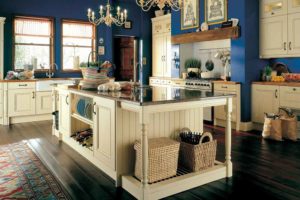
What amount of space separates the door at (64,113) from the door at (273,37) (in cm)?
361

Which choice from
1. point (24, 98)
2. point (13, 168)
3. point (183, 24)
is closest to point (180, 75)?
point (183, 24)

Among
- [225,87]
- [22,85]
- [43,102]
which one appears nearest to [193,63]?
[225,87]

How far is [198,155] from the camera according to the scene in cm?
287

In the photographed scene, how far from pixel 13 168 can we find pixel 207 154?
83.6 inches

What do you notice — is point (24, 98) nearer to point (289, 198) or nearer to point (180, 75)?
point (180, 75)

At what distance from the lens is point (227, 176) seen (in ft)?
9.92

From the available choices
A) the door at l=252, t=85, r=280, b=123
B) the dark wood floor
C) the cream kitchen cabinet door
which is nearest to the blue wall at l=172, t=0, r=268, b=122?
the door at l=252, t=85, r=280, b=123

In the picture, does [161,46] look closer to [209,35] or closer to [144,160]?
[209,35]

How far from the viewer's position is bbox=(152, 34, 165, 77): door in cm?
843

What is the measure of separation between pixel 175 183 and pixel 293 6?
12.7 ft

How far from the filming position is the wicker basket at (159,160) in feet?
8.53

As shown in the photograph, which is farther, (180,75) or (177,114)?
(180,75)

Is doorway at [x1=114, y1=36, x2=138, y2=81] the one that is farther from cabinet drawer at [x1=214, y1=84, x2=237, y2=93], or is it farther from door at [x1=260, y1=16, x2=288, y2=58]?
door at [x1=260, y1=16, x2=288, y2=58]

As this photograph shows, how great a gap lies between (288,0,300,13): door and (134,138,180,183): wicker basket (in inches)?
140
